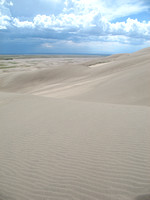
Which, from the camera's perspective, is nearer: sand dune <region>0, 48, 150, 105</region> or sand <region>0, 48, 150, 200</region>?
sand <region>0, 48, 150, 200</region>

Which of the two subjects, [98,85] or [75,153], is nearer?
[75,153]

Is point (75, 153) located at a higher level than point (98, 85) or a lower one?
lower

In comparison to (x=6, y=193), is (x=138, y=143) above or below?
above

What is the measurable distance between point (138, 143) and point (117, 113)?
233 cm

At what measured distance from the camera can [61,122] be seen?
5359 millimetres

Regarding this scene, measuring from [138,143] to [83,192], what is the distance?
1771mm

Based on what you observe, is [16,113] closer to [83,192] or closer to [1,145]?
[1,145]

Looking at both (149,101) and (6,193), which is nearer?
(6,193)

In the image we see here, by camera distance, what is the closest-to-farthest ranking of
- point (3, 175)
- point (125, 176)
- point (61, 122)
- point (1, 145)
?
→ point (125, 176) → point (3, 175) → point (1, 145) → point (61, 122)

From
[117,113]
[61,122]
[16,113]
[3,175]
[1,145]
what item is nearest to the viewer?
[3,175]

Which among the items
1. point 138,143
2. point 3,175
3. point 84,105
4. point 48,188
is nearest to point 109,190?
point 48,188

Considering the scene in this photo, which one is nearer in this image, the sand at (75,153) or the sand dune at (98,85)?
the sand at (75,153)

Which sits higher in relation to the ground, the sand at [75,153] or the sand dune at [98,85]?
the sand dune at [98,85]

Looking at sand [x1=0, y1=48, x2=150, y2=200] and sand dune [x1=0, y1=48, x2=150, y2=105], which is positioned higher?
sand dune [x1=0, y1=48, x2=150, y2=105]
